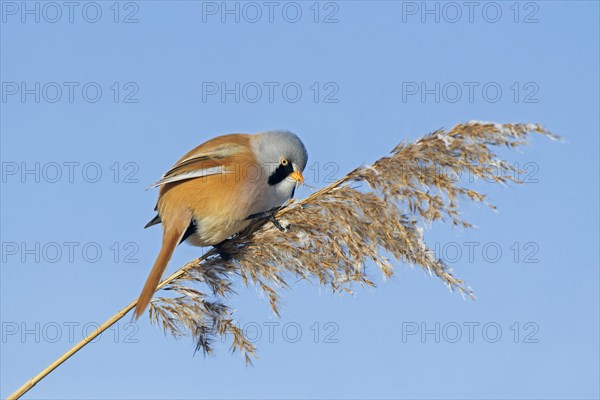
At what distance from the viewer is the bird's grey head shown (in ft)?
14.8

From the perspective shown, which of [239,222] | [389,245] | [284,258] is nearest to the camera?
[389,245]

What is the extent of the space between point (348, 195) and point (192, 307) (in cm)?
100

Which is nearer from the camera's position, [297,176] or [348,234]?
[348,234]

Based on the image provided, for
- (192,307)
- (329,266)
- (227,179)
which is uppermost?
(227,179)

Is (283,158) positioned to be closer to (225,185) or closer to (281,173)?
(281,173)

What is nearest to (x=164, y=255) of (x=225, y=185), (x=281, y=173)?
(x=225, y=185)

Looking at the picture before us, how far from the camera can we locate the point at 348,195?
10.5ft

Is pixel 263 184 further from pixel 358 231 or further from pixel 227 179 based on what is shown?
pixel 358 231

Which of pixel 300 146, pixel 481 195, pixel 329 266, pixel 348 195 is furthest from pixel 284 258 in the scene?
pixel 300 146

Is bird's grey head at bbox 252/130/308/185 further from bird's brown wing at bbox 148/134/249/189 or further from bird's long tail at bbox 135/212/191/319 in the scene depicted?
bird's long tail at bbox 135/212/191/319

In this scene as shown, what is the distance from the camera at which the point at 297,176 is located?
447cm

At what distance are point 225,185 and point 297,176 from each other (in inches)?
18.4

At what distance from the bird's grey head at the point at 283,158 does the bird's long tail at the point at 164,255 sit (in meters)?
0.61

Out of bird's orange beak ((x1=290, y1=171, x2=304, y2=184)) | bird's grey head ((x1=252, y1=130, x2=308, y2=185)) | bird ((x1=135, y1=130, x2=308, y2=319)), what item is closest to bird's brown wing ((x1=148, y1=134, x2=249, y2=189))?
bird ((x1=135, y1=130, x2=308, y2=319))
